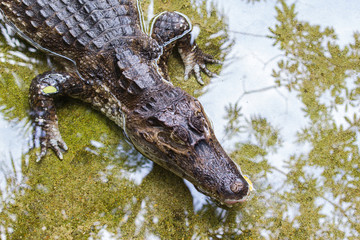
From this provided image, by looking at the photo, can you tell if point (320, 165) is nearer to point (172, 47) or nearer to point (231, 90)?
point (231, 90)

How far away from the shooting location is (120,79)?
3912 millimetres

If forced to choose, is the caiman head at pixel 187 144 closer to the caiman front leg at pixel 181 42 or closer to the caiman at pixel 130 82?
the caiman at pixel 130 82

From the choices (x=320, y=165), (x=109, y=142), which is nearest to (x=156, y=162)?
(x=109, y=142)

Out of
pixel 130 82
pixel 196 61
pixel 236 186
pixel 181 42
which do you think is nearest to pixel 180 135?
pixel 236 186

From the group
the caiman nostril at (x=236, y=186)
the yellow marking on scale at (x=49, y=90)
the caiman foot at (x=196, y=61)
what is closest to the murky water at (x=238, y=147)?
the caiman foot at (x=196, y=61)

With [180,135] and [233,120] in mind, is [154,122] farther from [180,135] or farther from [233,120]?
[233,120]

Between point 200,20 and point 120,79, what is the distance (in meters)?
1.64

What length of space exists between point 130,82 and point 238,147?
4.75 ft

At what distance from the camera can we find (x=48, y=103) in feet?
13.5

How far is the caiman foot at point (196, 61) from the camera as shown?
451 cm

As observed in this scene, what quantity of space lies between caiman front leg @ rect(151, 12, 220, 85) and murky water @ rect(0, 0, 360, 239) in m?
0.18

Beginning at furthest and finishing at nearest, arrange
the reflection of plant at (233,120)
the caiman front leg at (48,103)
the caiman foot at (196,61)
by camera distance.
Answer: the caiman foot at (196,61)
the reflection of plant at (233,120)
the caiman front leg at (48,103)

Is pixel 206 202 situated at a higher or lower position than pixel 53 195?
higher

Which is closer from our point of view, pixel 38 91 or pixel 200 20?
pixel 38 91
